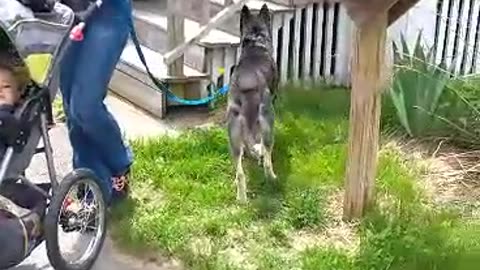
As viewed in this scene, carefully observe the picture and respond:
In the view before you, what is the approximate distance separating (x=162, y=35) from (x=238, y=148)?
→ 2.32 meters

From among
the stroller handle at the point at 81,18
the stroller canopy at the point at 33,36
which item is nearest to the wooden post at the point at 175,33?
the stroller handle at the point at 81,18

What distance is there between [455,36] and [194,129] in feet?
8.26

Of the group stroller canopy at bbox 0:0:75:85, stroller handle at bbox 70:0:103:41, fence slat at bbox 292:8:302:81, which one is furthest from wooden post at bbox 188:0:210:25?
stroller canopy at bbox 0:0:75:85

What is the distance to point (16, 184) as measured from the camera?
4.35m

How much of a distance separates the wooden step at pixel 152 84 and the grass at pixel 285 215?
0.60 metres

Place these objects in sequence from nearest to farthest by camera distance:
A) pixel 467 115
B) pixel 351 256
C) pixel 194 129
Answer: pixel 351 256 < pixel 467 115 < pixel 194 129

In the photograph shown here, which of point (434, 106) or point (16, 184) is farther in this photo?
point (434, 106)

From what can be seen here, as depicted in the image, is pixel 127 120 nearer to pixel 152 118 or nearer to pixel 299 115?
pixel 152 118

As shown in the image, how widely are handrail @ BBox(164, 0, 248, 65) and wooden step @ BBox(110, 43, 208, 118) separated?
19 centimetres

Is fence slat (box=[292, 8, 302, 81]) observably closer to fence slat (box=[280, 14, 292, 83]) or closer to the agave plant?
fence slat (box=[280, 14, 292, 83])

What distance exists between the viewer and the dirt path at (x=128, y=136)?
482cm

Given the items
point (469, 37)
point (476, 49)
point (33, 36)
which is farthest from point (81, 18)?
point (469, 37)

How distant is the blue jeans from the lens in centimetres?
488

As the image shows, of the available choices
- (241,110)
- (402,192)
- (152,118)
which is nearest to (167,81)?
(152,118)
